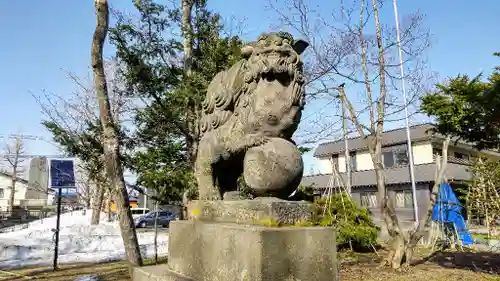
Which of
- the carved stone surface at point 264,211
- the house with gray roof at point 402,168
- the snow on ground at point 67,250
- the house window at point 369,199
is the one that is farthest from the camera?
the house window at point 369,199

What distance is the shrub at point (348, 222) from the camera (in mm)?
11094

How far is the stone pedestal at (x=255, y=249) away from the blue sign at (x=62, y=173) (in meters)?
7.24

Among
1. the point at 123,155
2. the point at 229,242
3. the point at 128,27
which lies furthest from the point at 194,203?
the point at 128,27

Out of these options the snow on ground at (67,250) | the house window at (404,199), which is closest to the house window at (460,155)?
the house window at (404,199)

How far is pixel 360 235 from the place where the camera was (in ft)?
36.2

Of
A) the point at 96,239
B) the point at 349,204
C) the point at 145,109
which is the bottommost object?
the point at 96,239

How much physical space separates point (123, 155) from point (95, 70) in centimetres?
215

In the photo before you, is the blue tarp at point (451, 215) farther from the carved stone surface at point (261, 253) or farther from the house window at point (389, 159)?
the carved stone surface at point (261, 253)

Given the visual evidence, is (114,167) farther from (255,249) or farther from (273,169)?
(255,249)

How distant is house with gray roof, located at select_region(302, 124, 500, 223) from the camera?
20.7 meters

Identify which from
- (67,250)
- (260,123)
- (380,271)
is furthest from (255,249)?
(67,250)

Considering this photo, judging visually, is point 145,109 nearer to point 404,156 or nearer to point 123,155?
point 123,155

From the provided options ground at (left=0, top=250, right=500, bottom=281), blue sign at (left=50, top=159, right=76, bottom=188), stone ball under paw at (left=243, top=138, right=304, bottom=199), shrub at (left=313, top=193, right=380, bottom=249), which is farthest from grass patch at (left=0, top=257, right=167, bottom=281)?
stone ball under paw at (left=243, top=138, right=304, bottom=199)

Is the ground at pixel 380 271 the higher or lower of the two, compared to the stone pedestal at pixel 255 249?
lower
